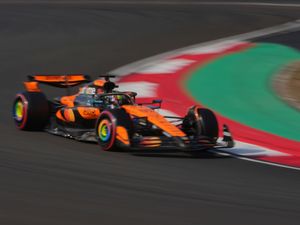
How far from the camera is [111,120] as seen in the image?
25.6ft

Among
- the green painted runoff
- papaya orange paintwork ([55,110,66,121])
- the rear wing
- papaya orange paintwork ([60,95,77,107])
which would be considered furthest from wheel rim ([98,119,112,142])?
the green painted runoff

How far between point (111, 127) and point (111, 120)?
73 mm

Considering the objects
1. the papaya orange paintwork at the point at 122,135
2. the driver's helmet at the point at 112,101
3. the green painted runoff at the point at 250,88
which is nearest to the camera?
the papaya orange paintwork at the point at 122,135

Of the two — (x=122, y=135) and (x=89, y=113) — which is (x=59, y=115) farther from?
(x=122, y=135)

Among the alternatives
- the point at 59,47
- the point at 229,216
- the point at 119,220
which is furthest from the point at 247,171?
the point at 59,47

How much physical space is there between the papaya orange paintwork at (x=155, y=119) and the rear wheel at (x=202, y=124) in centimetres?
35

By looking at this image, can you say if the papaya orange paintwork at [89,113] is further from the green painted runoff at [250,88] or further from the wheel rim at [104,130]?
the green painted runoff at [250,88]

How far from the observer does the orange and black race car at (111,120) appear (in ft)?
25.6

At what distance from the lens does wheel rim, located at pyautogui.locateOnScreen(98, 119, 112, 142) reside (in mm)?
7828

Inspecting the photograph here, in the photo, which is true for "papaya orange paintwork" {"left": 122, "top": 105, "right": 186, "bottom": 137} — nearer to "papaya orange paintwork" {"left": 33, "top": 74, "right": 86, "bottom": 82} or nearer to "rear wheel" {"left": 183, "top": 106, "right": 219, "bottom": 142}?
"rear wheel" {"left": 183, "top": 106, "right": 219, "bottom": 142}

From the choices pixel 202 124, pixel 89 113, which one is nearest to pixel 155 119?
pixel 202 124

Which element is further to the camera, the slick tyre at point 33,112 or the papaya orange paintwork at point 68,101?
the papaya orange paintwork at point 68,101

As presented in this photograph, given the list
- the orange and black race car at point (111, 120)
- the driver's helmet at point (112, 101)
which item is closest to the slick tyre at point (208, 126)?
the orange and black race car at point (111, 120)

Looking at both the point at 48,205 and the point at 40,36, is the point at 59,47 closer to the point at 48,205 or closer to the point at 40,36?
the point at 40,36
